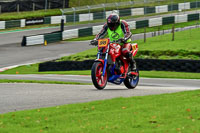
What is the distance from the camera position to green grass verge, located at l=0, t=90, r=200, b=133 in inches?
235

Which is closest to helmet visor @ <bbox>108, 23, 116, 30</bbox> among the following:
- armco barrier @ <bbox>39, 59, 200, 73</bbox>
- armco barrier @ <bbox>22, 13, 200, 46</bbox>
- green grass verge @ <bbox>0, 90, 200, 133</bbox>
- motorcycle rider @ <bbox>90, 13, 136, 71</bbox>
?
motorcycle rider @ <bbox>90, 13, 136, 71</bbox>

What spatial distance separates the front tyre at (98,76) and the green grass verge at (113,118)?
2.12m

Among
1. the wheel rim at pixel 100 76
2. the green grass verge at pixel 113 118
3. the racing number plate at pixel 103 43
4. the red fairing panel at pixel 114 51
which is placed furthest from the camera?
the red fairing panel at pixel 114 51

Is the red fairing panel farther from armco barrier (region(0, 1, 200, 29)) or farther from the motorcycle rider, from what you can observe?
armco barrier (region(0, 1, 200, 29))

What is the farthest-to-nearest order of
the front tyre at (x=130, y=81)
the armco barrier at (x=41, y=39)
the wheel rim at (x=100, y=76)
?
1. the armco barrier at (x=41, y=39)
2. the front tyre at (x=130, y=81)
3. the wheel rim at (x=100, y=76)

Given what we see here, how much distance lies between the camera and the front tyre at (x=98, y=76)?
1028 cm

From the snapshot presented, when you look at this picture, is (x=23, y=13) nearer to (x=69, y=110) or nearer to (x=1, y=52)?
(x=1, y=52)

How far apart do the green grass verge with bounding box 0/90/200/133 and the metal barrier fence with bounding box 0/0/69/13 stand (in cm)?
3474

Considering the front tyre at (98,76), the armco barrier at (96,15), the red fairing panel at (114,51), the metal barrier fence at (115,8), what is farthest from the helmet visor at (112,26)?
the armco barrier at (96,15)

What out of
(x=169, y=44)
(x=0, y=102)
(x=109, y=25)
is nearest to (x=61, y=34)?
(x=169, y=44)

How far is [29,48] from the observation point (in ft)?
104

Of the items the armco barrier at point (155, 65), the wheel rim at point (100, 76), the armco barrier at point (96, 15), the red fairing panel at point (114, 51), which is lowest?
the armco barrier at point (155, 65)

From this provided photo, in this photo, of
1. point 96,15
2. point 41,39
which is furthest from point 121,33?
point 96,15

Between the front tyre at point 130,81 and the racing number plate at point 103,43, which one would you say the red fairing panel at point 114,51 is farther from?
the front tyre at point 130,81
